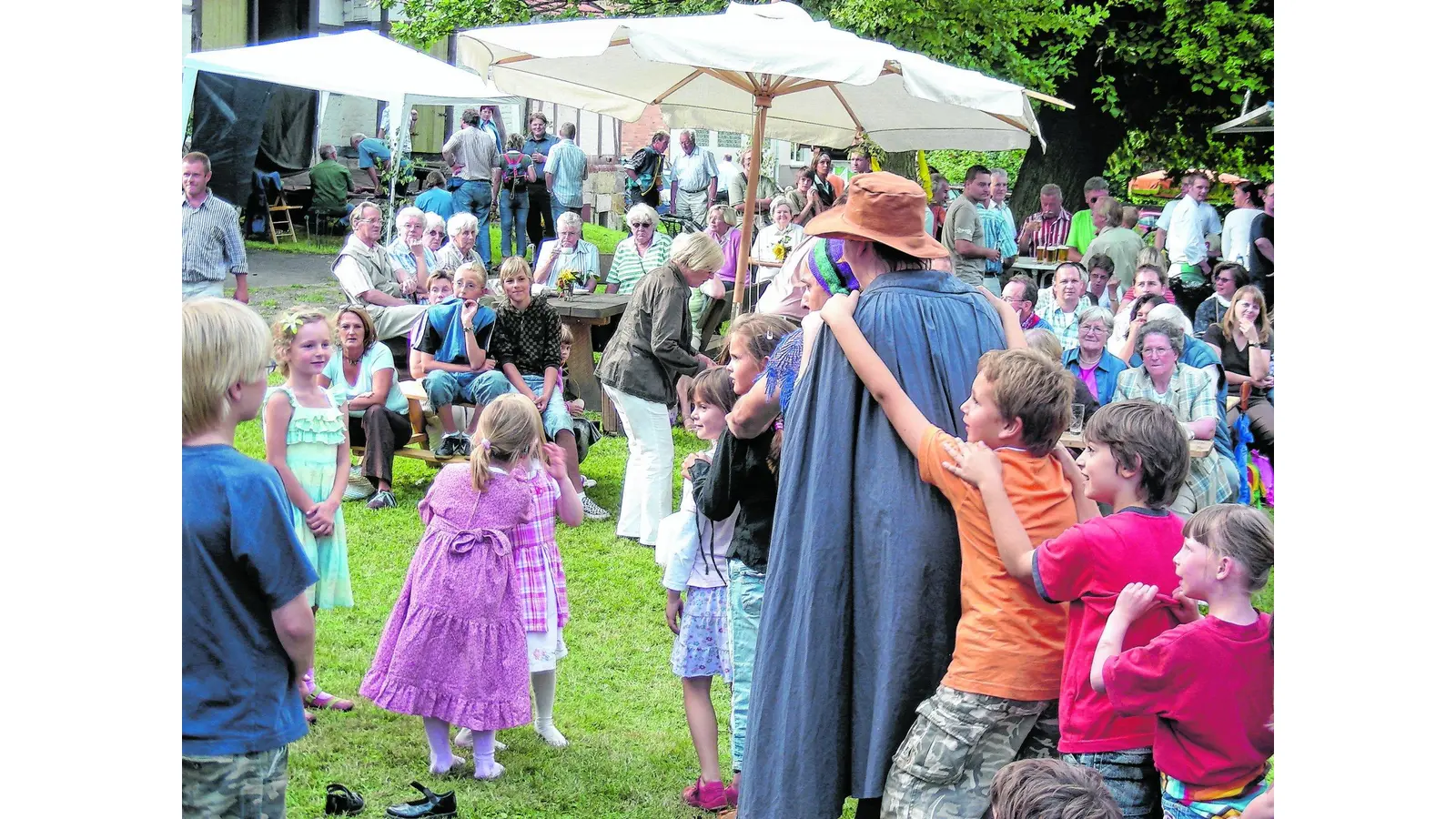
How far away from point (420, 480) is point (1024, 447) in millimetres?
6633

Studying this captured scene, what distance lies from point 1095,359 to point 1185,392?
479 millimetres

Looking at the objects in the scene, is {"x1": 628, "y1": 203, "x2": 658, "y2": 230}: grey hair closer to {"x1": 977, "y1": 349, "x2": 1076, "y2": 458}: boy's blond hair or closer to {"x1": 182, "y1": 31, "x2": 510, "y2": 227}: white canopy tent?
{"x1": 182, "y1": 31, "x2": 510, "y2": 227}: white canopy tent

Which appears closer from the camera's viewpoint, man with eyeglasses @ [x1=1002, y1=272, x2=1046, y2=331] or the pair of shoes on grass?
the pair of shoes on grass

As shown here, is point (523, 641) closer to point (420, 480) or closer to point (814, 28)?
point (814, 28)

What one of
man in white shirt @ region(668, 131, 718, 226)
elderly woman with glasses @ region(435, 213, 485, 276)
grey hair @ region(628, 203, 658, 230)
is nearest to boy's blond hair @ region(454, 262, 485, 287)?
elderly woman with glasses @ region(435, 213, 485, 276)

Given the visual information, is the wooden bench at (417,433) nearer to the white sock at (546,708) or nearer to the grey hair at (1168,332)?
the white sock at (546,708)

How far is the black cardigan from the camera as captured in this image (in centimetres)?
420

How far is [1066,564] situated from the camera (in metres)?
3.07

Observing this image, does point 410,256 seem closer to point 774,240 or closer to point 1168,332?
point 774,240

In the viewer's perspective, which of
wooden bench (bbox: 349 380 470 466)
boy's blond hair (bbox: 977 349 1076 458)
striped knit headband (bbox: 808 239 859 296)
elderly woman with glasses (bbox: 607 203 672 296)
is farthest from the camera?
elderly woman with glasses (bbox: 607 203 672 296)

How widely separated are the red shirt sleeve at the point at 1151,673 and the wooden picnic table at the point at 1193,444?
129 inches

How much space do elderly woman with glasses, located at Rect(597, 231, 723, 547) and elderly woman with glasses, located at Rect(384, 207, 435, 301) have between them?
308 centimetres

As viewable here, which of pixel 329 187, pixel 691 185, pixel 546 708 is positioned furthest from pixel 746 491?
pixel 329 187

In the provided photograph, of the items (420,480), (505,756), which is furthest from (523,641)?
(420,480)
